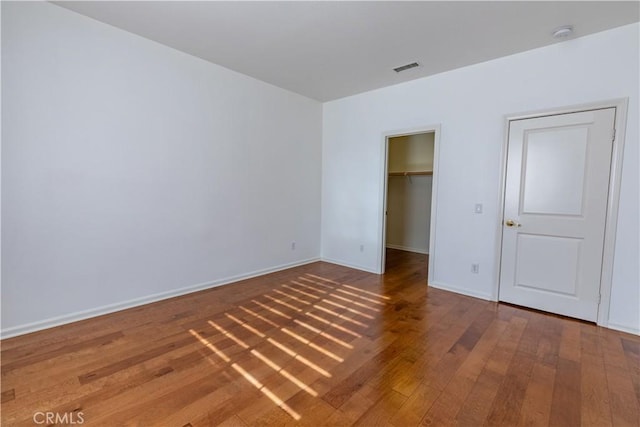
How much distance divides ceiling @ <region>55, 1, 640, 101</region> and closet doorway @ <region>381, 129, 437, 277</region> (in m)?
2.38

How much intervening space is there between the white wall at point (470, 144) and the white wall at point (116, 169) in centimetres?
133

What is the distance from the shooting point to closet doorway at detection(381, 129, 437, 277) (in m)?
5.78

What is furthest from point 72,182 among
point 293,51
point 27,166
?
point 293,51

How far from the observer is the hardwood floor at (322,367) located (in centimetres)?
164

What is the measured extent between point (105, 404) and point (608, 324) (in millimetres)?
4173

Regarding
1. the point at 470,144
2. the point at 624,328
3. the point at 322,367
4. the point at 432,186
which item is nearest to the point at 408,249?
the point at 432,186

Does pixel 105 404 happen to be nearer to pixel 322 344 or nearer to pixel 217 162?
pixel 322 344

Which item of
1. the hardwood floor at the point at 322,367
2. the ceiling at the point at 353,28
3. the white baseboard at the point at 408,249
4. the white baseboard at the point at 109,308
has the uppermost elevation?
the ceiling at the point at 353,28

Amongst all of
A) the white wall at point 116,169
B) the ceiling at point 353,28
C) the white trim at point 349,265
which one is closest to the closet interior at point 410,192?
the white trim at point 349,265

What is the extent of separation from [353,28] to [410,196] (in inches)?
161

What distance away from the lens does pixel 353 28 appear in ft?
8.82

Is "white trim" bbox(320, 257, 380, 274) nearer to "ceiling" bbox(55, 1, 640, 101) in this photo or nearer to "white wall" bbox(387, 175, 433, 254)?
"white wall" bbox(387, 175, 433, 254)

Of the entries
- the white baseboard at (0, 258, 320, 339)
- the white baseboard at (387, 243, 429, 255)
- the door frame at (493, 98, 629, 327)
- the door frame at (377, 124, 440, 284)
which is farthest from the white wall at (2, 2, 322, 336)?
the door frame at (493, 98, 629, 327)

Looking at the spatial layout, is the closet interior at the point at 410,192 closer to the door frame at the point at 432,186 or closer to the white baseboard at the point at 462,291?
the door frame at the point at 432,186
